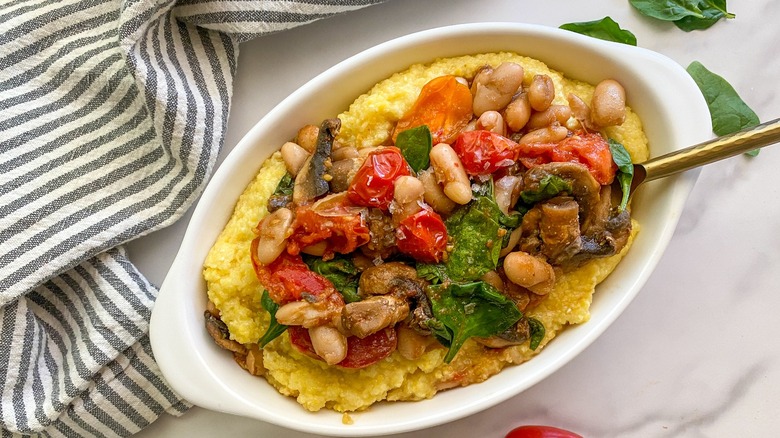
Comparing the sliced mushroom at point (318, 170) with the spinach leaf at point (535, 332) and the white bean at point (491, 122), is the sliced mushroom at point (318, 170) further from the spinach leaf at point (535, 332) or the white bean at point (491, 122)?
the spinach leaf at point (535, 332)

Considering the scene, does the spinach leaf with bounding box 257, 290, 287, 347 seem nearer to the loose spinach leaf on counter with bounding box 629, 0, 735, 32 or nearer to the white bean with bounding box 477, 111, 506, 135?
the white bean with bounding box 477, 111, 506, 135

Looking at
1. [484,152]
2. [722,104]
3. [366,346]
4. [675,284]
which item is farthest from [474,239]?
[722,104]

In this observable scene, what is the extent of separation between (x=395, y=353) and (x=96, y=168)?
1423mm

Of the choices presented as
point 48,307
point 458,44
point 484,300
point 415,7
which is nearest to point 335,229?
point 484,300

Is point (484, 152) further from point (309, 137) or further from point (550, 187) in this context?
point (309, 137)

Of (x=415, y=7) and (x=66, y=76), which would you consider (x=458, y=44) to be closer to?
(x=415, y=7)

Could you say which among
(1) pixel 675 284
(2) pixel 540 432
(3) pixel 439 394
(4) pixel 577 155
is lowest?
(2) pixel 540 432

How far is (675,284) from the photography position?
10.1 feet

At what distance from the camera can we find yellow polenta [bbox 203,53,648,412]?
8.43 ft

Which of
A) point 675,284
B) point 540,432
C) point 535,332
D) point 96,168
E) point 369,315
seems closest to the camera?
point 369,315

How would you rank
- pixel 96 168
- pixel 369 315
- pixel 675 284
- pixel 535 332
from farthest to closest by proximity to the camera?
pixel 675 284, pixel 96 168, pixel 535 332, pixel 369 315

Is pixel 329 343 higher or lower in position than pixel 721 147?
lower

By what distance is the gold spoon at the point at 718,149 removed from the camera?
2377mm

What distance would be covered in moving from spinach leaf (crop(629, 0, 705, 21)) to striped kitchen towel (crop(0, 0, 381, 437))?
3.92 feet
